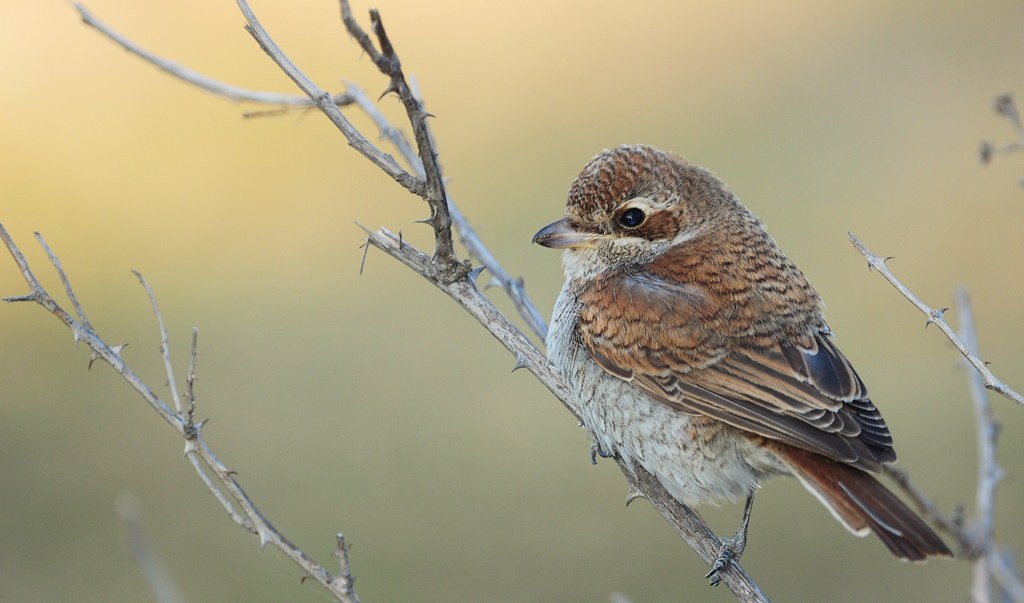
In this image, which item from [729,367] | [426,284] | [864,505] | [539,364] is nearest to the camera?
[864,505]

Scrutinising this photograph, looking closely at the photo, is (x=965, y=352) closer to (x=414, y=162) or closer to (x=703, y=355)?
(x=703, y=355)

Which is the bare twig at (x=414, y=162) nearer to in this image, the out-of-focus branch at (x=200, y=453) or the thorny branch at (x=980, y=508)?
the out-of-focus branch at (x=200, y=453)

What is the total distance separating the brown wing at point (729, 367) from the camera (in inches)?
138

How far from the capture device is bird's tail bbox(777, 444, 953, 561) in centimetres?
314

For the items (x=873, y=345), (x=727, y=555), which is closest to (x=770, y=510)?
(x=873, y=345)

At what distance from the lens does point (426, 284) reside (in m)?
9.35

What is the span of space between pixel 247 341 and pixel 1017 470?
17.0 ft

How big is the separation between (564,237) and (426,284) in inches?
204

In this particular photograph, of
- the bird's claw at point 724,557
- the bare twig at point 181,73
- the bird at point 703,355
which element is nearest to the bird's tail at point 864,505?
the bird at point 703,355

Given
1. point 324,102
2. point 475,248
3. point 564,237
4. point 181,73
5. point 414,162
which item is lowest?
point 564,237

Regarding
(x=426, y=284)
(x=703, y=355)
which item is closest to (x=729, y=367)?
(x=703, y=355)

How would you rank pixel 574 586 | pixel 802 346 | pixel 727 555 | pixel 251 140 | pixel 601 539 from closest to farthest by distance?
pixel 727 555
pixel 802 346
pixel 574 586
pixel 601 539
pixel 251 140

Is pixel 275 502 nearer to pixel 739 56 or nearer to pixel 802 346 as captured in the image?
pixel 802 346

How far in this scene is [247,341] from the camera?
858cm
